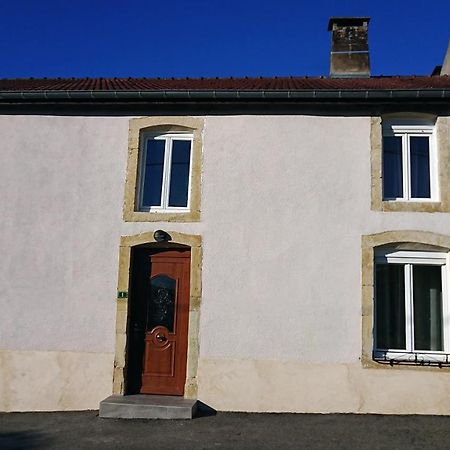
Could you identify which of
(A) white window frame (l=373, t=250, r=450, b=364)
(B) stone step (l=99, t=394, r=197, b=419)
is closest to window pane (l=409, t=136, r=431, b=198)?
(A) white window frame (l=373, t=250, r=450, b=364)

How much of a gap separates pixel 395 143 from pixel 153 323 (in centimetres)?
437

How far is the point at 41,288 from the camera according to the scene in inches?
294

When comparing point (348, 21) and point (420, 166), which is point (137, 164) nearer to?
point (420, 166)

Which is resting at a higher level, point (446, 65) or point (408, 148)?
point (446, 65)

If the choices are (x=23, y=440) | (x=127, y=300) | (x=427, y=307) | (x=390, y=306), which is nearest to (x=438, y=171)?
(x=427, y=307)

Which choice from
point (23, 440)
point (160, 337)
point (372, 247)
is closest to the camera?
point (23, 440)

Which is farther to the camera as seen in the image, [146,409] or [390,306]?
[390,306]

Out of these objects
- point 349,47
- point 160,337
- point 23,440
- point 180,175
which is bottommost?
point 23,440

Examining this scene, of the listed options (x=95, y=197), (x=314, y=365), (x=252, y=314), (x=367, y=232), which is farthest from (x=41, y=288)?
(x=367, y=232)

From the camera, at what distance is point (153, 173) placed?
7758mm

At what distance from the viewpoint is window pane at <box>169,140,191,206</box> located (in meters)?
7.65

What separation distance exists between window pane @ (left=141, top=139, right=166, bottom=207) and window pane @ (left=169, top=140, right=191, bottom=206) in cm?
18

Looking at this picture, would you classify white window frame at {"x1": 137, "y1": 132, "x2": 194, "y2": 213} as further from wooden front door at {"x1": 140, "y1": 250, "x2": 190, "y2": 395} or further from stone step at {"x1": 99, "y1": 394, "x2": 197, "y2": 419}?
stone step at {"x1": 99, "y1": 394, "x2": 197, "y2": 419}

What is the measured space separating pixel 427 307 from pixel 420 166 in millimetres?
2008
